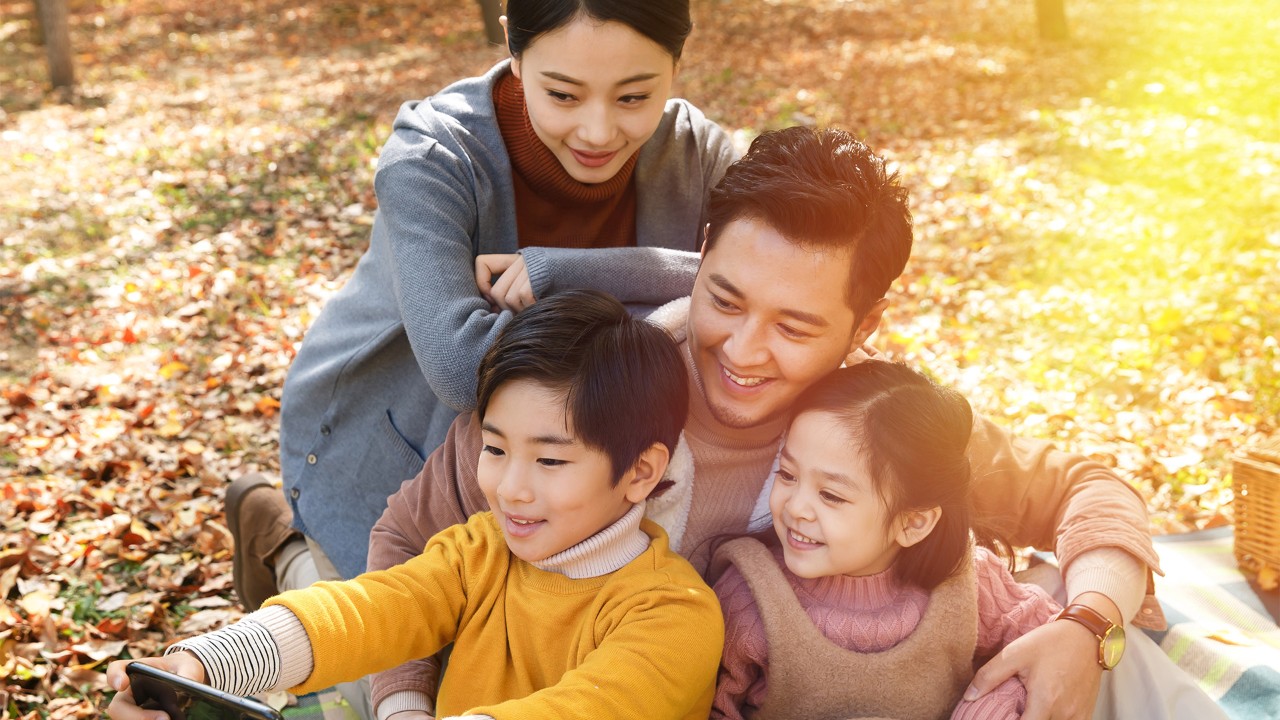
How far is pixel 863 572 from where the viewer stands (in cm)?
265

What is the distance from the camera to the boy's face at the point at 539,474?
2359mm

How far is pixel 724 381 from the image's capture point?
8.79 ft

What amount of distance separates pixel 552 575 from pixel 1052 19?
43.7 ft

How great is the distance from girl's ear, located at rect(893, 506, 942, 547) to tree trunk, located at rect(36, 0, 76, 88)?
38.6ft

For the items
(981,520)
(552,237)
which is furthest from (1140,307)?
(552,237)

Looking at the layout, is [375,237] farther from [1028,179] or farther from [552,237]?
[1028,179]

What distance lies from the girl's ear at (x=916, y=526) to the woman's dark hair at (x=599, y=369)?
0.60 m

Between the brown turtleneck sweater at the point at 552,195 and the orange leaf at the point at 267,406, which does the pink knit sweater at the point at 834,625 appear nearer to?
the brown turtleneck sweater at the point at 552,195

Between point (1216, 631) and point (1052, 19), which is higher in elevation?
point (1052, 19)

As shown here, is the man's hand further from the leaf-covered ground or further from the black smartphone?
the leaf-covered ground

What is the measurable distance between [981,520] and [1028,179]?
6.62 m

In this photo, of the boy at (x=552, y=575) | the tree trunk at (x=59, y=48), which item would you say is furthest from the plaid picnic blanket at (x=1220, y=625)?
the tree trunk at (x=59, y=48)

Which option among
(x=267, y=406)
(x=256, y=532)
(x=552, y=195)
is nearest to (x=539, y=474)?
(x=552, y=195)

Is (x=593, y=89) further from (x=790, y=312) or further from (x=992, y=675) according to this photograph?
(x=992, y=675)
